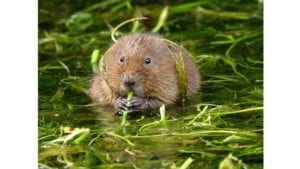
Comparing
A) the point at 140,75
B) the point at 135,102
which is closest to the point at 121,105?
the point at 135,102

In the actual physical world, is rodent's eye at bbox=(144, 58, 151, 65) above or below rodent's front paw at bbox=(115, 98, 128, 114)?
above

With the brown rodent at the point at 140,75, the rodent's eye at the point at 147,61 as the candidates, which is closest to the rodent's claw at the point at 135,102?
the brown rodent at the point at 140,75

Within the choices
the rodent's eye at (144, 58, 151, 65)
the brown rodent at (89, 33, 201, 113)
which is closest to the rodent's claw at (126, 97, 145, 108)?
the brown rodent at (89, 33, 201, 113)

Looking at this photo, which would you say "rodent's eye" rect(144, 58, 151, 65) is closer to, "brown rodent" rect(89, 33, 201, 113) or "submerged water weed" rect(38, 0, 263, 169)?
"brown rodent" rect(89, 33, 201, 113)

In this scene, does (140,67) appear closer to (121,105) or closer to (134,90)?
(134,90)

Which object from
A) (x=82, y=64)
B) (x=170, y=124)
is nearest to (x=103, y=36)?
(x=82, y=64)

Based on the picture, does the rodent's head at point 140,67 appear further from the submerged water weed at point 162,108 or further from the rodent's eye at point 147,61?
the submerged water weed at point 162,108

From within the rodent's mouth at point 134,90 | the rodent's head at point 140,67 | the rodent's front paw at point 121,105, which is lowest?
the rodent's front paw at point 121,105
